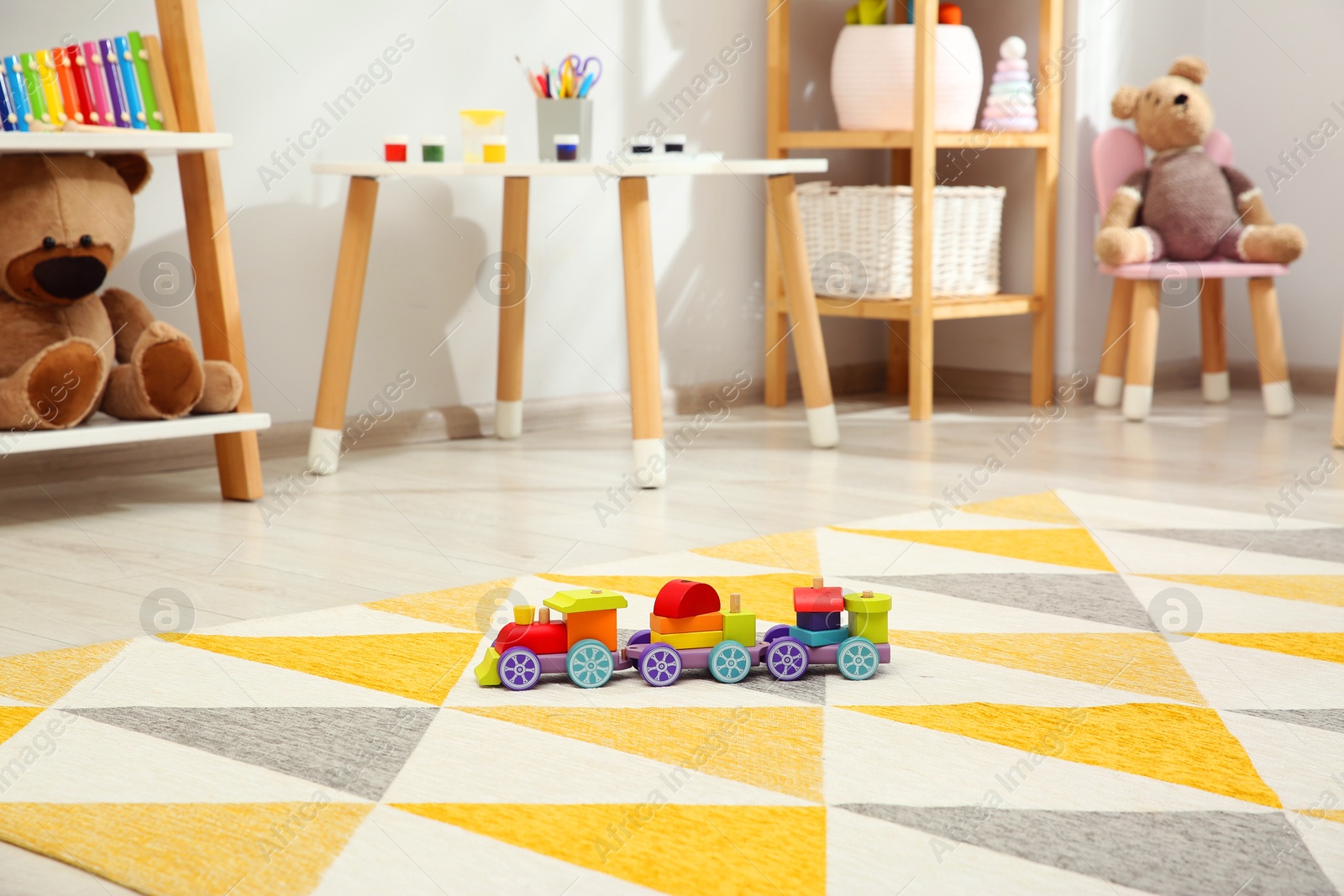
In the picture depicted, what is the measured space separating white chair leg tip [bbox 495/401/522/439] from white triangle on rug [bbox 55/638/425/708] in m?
1.29

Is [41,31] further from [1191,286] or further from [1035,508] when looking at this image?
[1191,286]

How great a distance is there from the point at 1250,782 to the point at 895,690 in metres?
0.26

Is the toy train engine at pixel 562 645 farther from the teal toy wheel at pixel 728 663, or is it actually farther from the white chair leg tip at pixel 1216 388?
the white chair leg tip at pixel 1216 388

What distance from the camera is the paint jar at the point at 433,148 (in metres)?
2.02

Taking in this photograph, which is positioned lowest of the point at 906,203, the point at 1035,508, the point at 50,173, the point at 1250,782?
the point at 1035,508

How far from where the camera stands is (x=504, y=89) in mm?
2439

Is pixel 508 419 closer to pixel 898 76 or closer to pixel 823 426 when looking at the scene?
pixel 823 426

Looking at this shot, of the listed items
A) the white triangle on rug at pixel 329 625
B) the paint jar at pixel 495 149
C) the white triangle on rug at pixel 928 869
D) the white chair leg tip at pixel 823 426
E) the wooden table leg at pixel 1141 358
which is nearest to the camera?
the white triangle on rug at pixel 928 869

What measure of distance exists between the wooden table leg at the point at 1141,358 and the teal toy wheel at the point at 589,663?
69.9 inches

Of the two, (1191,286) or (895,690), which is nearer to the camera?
(895,690)

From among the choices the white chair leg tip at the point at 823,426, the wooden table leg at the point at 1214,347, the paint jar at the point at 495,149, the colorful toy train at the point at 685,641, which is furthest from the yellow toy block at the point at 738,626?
the wooden table leg at the point at 1214,347

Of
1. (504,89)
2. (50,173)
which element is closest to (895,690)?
(50,173)

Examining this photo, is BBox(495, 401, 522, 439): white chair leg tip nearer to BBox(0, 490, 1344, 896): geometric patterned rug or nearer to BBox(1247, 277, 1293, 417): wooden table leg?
BBox(0, 490, 1344, 896): geometric patterned rug

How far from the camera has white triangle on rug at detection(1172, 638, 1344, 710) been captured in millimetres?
1010
